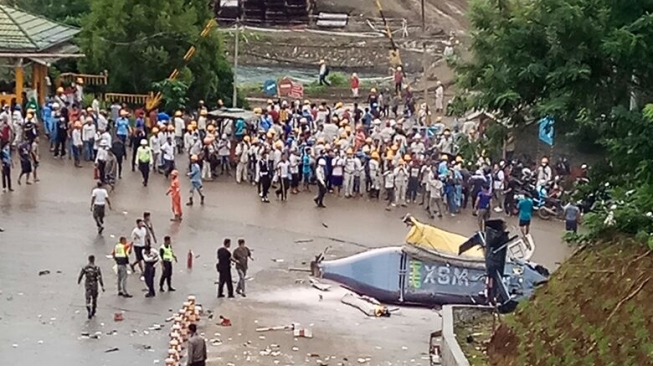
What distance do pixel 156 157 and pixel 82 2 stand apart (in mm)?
19831

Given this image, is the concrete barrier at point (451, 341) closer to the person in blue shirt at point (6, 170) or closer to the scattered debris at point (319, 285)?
the scattered debris at point (319, 285)

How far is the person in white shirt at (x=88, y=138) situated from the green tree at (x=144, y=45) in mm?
6632

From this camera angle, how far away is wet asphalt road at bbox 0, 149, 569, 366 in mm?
23906

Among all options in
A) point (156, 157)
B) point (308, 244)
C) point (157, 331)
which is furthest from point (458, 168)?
point (157, 331)

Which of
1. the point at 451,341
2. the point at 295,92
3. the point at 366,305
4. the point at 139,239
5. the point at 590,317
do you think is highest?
the point at 590,317

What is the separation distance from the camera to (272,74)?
60.6 metres

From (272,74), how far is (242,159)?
2469cm

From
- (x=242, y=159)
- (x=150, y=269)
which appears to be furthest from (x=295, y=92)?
(x=150, y=269)

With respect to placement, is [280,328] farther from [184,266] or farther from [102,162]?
[102,162]

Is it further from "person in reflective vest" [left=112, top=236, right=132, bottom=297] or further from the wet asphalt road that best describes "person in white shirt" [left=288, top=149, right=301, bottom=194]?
"person in reflective vest" [left=112, top=236, right=132, bottom=297]

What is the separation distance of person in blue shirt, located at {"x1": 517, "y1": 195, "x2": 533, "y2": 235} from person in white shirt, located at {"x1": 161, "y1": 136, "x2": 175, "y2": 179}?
912cm

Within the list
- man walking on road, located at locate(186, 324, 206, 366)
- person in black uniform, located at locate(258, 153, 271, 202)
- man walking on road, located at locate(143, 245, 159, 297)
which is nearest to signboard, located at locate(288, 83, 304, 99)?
person in black uniform, located at locate(258, 153, 271, 202)

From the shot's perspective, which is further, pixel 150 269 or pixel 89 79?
pixel 89 79

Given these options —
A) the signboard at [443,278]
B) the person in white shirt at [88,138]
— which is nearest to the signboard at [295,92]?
the person in white shirt at [88,138]
